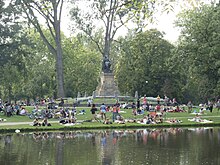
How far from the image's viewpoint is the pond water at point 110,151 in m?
17.2

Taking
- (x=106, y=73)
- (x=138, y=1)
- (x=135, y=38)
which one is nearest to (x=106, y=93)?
(x=106, y=73)

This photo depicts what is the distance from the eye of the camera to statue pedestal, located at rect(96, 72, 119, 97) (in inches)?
2395

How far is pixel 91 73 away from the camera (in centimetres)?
8612

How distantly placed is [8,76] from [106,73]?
17.7 meters

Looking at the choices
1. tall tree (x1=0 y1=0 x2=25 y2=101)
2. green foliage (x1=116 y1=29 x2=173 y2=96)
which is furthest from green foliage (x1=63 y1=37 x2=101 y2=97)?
tall tree (x1=0 y1=0 x2=25 y2=101)

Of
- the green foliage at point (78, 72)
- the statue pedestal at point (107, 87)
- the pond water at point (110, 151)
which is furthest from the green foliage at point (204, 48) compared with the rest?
the green foliage at point (78, 72)

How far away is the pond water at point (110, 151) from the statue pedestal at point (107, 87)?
34.1 meters

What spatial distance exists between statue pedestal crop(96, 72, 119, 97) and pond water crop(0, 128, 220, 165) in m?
34.1

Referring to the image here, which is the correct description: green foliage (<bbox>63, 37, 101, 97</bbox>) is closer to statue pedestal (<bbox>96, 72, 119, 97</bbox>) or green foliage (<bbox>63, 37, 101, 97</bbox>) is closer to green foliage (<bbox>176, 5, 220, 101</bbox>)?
statue pedestal (<bbox>96, 72, 119, 97</bbox>)

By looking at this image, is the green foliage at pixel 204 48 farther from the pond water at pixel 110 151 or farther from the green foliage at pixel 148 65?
the pond water at pixel 110 151

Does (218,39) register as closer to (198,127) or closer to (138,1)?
(198,127)

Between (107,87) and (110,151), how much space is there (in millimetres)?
41156

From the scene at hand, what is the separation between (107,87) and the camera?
61438 mm

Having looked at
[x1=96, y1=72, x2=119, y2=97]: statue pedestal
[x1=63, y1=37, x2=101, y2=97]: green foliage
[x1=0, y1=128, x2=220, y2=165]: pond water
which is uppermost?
[x1=63, y1=37, x2=101, y2=97]: green foliage
